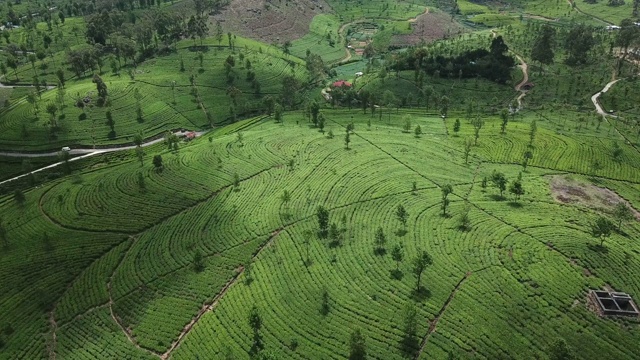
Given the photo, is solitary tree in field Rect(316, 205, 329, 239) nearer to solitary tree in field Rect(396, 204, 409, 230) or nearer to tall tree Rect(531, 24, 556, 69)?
solitary tree in field Rect(396, 204, 409, 230)

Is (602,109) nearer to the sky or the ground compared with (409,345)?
nearer to the sky

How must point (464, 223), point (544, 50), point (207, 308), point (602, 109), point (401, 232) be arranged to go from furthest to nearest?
point (544, 50) < point (602, 109) < point (464, 223) < point (401, 232) < point (207, 308)

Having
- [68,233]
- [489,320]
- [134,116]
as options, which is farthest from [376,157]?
[134,116]

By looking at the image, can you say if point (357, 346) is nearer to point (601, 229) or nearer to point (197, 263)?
point (197, 263)

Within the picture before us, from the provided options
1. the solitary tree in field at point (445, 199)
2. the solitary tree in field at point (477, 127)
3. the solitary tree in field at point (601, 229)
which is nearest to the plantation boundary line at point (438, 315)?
the solitary tree in field at point (445, 199)

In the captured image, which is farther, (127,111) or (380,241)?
(127,111)

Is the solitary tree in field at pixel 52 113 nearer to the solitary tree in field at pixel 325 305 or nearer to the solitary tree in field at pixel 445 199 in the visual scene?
the solitary tree in field at pixel 325 305

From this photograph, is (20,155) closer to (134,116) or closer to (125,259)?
(134,116)

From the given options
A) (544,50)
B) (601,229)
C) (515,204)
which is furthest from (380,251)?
(544,50)
